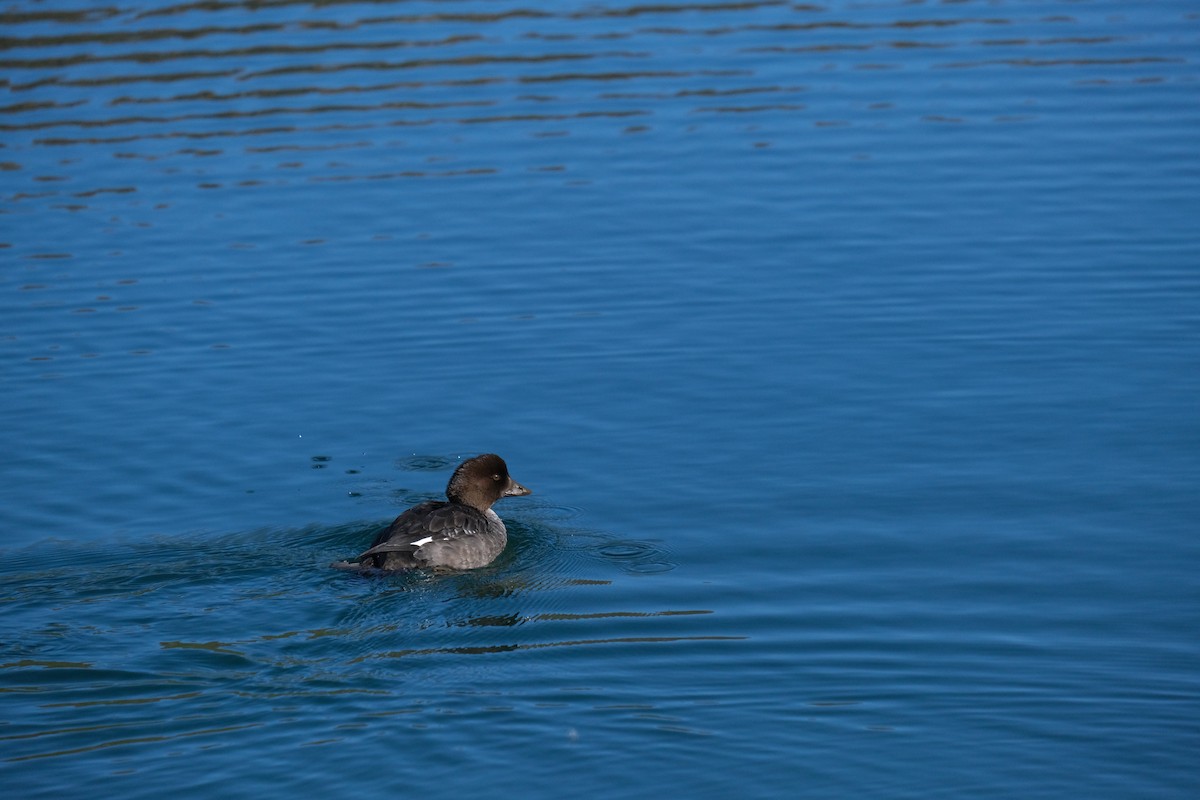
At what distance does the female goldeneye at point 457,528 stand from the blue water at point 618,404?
214 mm


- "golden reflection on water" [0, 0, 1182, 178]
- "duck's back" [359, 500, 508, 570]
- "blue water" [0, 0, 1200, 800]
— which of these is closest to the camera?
"blue water" [0, 0, 1200, 800]

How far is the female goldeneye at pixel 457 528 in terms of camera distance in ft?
39.1

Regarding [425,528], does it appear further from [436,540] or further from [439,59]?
[439,59]

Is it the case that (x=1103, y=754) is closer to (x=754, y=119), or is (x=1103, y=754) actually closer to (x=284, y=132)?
(x=754, y=119)

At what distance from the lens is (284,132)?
23.5 metres

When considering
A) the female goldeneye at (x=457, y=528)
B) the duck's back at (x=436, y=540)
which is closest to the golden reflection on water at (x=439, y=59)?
the female goldeneye at (x=457, y=528)

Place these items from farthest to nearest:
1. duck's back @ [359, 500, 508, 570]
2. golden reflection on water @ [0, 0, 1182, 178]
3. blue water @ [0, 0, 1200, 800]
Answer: golden reflection on water @ [0, 0, 1182, 178] → duck's back @ [359, 500, 508, 570] → blue water @ [0, 0, 1200, 800]

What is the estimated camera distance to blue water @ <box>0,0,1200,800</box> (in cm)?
954

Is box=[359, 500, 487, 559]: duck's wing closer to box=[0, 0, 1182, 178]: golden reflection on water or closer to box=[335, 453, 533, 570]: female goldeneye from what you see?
box=[335, 453, 533, 570]: female goldeneye

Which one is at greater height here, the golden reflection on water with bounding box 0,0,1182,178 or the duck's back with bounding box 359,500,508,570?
the golden reflection on water with bounding box 0,0,1182,178

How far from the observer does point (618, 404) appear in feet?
48.8

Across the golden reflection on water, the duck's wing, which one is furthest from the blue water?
the duck's wing

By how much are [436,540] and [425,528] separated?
13 centimetres

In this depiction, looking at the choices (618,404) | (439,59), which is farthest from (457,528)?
(439,59)
